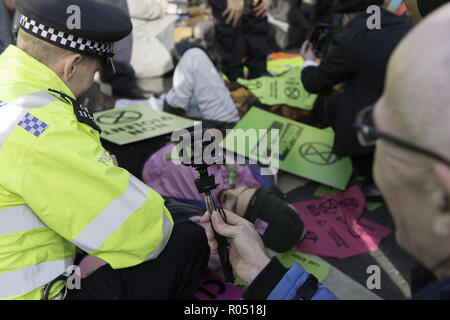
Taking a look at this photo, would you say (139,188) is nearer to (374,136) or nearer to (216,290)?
(374,136)

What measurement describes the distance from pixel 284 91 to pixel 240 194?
184cm

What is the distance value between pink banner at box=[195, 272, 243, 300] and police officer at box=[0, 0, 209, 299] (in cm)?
50

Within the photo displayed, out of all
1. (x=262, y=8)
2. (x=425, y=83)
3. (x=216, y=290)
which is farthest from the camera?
(x=262, y=8)

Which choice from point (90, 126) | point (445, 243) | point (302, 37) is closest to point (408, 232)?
point (445, 243)

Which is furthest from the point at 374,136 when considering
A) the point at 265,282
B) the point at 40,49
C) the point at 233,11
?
the point at 233,11

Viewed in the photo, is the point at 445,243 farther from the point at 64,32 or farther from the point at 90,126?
the point at 64,32

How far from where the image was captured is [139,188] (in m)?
1.27

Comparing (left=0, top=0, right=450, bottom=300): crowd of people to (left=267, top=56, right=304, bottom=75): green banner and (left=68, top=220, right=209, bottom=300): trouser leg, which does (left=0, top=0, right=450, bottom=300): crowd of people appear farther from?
(left=267, top=56, right=304, bottom=75): green banner

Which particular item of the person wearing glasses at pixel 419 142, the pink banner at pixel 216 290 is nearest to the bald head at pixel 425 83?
the person wearing glasses at pixel 419 142

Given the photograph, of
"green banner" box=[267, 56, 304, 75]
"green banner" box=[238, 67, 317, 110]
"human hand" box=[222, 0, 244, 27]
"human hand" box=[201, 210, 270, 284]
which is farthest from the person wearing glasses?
"green banner" box=[267, 56, 304, 75]

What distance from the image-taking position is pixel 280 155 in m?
2.85

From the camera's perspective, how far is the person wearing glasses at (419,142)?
0.62 meters

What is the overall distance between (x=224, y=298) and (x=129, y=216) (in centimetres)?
95

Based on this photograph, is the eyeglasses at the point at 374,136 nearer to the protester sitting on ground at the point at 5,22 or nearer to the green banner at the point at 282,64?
the protester sitting on ground at the point at 5,22
